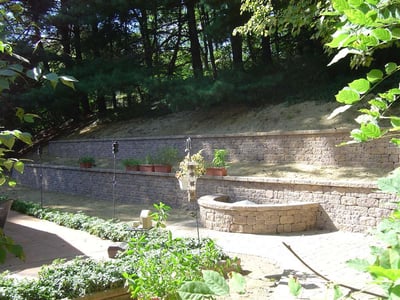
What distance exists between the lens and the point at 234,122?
13.8m

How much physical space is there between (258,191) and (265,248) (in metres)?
2.32

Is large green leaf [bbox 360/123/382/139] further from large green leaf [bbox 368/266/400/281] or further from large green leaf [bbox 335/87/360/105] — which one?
large green leaf [bbox 368/266/400/281]

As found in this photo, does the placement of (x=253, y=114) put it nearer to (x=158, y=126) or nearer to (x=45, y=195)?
(x=158, y=126)

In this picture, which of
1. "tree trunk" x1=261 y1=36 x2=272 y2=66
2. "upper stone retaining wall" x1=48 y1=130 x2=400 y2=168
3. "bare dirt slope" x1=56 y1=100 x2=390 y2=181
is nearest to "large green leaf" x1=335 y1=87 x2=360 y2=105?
"bare dirt slope" x1=56 y1=100 x2=390 y2=181

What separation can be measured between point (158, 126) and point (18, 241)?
9.39 meters

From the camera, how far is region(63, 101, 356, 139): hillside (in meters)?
11.3

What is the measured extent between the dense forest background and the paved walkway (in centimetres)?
350

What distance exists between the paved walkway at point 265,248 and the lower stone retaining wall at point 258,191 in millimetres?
379

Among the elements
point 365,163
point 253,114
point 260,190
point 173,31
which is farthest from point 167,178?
point 173,31

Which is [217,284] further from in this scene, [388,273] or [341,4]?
[341,4]

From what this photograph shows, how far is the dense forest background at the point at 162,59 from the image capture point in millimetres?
13266

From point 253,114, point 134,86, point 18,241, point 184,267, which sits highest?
point 134,86

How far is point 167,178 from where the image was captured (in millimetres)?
11141

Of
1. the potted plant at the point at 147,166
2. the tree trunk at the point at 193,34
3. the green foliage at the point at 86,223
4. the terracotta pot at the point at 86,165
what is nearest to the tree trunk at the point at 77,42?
the tree trunk at the point at 193,34
